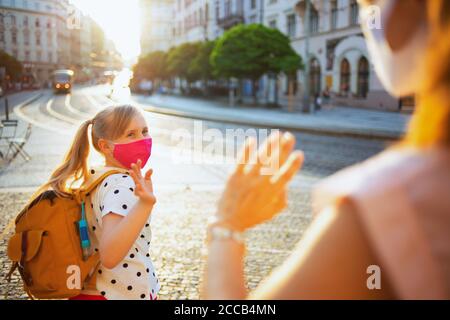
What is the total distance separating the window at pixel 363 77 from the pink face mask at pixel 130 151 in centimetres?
3032

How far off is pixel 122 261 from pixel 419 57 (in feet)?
5.43

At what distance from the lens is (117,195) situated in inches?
80.3

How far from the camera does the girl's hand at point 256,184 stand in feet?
3.59

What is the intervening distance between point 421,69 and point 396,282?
1.13 ft

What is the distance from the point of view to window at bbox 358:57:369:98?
101ft

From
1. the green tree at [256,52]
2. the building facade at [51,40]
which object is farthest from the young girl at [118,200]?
the green tree at [256,52]

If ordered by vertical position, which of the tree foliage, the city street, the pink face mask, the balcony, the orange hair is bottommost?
the city street

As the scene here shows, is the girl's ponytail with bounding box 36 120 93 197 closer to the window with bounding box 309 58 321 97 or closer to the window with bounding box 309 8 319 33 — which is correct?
the window with bounding box 309 58 321 97

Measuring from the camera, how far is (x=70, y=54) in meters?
7.06

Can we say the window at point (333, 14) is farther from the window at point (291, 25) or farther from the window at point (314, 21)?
the window at point (291, 25)

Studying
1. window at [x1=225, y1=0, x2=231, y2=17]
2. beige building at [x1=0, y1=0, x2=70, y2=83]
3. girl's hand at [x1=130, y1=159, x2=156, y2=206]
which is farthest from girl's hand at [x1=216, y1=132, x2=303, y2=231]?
window at [x1=225, y1=0, x2=231, y2=17]

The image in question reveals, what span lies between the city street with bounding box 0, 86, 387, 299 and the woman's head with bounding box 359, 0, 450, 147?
1.95 metres

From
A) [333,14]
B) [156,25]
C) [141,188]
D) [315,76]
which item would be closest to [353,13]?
[333,14]
